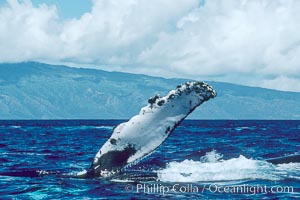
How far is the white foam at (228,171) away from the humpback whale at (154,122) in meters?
2.17

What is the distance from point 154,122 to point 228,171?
4538 mm

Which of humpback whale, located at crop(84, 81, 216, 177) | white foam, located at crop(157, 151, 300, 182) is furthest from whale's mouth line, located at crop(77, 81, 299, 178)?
white foam, located at crop(157, 151, 300, 182)

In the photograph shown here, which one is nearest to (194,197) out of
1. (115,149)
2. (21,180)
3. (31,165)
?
(115,149)

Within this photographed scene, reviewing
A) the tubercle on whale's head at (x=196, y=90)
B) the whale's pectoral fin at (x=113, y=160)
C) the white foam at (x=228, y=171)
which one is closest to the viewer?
the tubercle on whale's head at (x=196, y=90)

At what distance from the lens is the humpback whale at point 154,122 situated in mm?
8781

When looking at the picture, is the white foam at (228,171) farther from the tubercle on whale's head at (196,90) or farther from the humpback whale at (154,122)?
the tubercle on whale's head at (196,90)

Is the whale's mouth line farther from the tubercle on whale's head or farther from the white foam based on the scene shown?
the white foam

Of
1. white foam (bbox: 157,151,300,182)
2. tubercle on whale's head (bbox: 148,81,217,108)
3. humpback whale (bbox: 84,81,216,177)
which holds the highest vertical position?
tubercle on whale's head (bbox: 148,81,217,108)

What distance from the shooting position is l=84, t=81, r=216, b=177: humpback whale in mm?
8781

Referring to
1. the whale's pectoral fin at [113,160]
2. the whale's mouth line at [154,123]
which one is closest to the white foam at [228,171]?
the whale's pectoral fin at [113,160]

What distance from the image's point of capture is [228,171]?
13023 millimetres

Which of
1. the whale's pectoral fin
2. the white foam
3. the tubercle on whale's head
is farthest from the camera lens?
the white foam

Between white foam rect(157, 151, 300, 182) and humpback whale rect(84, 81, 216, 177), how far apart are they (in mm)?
2166

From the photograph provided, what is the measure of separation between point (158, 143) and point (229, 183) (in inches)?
115
